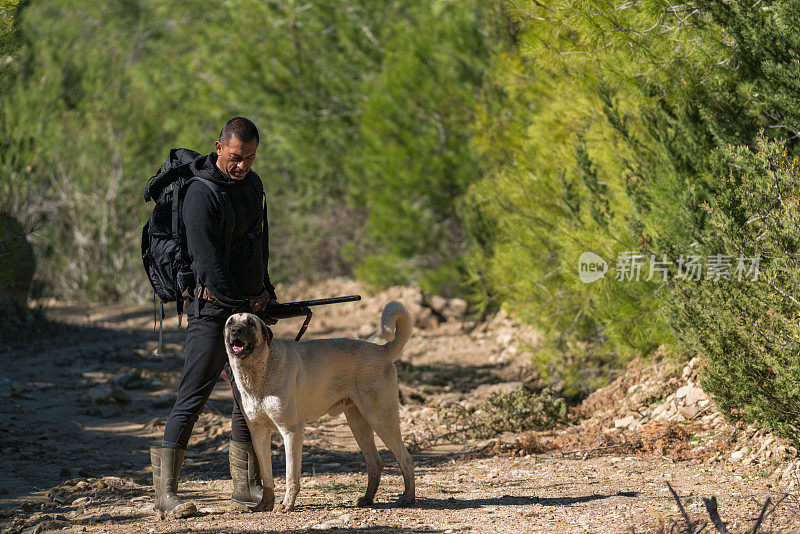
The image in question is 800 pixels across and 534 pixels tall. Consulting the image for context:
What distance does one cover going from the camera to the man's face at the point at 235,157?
495 centimetres

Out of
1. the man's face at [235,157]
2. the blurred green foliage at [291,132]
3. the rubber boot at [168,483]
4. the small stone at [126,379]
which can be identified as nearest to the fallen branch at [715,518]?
the rubber boot at [168,483]

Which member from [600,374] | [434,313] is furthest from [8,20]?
[434,313]

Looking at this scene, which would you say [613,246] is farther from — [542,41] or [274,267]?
[274,267]

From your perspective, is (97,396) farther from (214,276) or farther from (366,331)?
(366,331)

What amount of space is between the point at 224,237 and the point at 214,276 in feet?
0.89

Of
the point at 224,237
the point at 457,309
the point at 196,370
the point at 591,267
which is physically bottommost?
the point at 457,309

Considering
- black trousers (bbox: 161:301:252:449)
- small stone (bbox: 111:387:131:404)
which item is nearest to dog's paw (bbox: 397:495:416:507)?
black trousers (bbox: 161:301:252:449)

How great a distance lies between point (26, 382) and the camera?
10000 millimetres

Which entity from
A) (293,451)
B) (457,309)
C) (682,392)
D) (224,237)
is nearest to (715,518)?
(293,451)

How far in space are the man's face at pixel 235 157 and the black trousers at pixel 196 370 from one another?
81cm

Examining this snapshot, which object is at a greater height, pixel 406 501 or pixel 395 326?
pixel 395 326

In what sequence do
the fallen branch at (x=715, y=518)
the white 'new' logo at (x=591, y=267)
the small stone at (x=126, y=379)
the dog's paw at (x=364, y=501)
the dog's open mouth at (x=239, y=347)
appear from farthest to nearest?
the small stone at (x=126, y=379), the white 'new' logo at (x=591, y=267), the dog's paw at (x=364, y=501), the dog's open mouth at (x=239, y=347), the fallen branch at (x=715, y=518)

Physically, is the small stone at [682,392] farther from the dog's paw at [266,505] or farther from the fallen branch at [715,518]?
the dog's paw at [266,505]

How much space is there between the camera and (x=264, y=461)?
5094 millimetres
